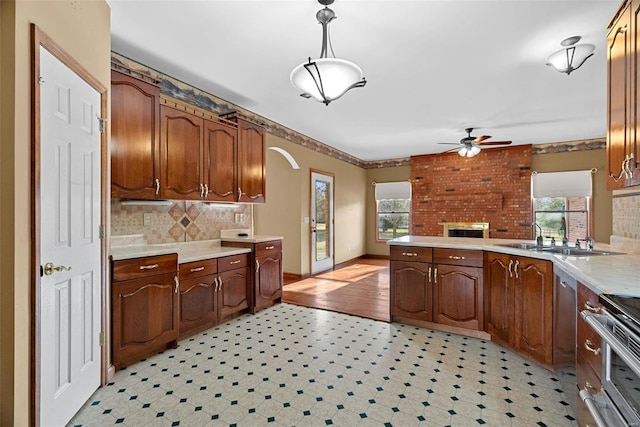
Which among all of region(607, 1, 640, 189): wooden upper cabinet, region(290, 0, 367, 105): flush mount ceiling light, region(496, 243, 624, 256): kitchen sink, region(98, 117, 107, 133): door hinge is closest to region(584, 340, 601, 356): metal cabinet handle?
region(607, 1, 640, 189): wooden upper cabinet

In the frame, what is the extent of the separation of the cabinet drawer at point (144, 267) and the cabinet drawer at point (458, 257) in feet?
8.63

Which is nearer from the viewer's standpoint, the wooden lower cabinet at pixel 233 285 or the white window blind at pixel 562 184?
the wooden lower cabinet at pixel 233 285

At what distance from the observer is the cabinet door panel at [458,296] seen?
3021 millimetres

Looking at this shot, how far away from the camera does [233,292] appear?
354 centimetres

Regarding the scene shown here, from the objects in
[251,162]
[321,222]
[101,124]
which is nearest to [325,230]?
[321,222]

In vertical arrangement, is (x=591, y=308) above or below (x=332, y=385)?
above

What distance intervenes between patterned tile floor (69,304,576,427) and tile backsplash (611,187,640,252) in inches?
51.7

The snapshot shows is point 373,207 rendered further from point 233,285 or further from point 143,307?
point 143,307

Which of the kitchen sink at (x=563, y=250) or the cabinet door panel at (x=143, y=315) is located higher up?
the kitchen sink at (x=563, y=250)

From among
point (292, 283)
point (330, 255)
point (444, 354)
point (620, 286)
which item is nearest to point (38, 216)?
point (620, 286)

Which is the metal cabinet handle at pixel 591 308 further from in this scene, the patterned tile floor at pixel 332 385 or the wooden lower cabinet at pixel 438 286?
the wooden lower cabinet at pixel 438 286

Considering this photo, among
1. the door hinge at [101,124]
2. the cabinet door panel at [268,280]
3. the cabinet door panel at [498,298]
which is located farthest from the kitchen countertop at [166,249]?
the cabinet door panel at [498,298]

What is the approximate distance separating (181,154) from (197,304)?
1.57 meters

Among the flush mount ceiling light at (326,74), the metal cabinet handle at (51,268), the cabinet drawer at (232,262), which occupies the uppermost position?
the flush mount ceiling light at (326,74)
